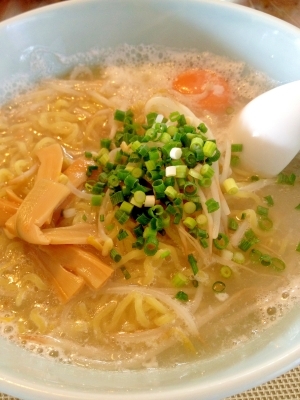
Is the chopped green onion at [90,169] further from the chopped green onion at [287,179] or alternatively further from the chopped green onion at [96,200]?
the chopped green onion at [287,179]

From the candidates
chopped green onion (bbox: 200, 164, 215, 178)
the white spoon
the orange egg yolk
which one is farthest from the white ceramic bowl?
chopped green onion (bbox: 200, 164, 215, 178)

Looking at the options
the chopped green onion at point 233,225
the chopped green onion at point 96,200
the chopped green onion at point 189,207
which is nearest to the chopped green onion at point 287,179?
the chopped green onion at point 233,225

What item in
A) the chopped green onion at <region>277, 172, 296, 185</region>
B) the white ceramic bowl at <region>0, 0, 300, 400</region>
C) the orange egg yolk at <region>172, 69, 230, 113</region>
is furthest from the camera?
the orange egg yolk at <region>172, 69, 230, 113</region>

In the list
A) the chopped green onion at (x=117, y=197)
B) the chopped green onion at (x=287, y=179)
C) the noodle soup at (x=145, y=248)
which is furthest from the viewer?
the chopped green onion at (x=287, y=179)

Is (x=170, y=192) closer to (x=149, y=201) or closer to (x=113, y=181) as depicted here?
(x=149, y=201)

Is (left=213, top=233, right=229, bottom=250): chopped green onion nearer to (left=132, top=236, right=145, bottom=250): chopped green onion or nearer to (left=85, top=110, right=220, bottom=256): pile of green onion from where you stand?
(left=85, top=110, right=220, bottom=256): pile of green onion

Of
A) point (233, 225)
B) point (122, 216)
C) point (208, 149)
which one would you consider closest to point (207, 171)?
point (208, 149)

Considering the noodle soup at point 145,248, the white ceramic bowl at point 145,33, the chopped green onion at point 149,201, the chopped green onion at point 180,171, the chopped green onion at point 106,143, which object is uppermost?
the white ceramic bowl at point 145,33

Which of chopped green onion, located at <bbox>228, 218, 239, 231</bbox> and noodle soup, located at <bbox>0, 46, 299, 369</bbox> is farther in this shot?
chopped green onion, located at <bbox>228, 218, 239, 231</bbox>
